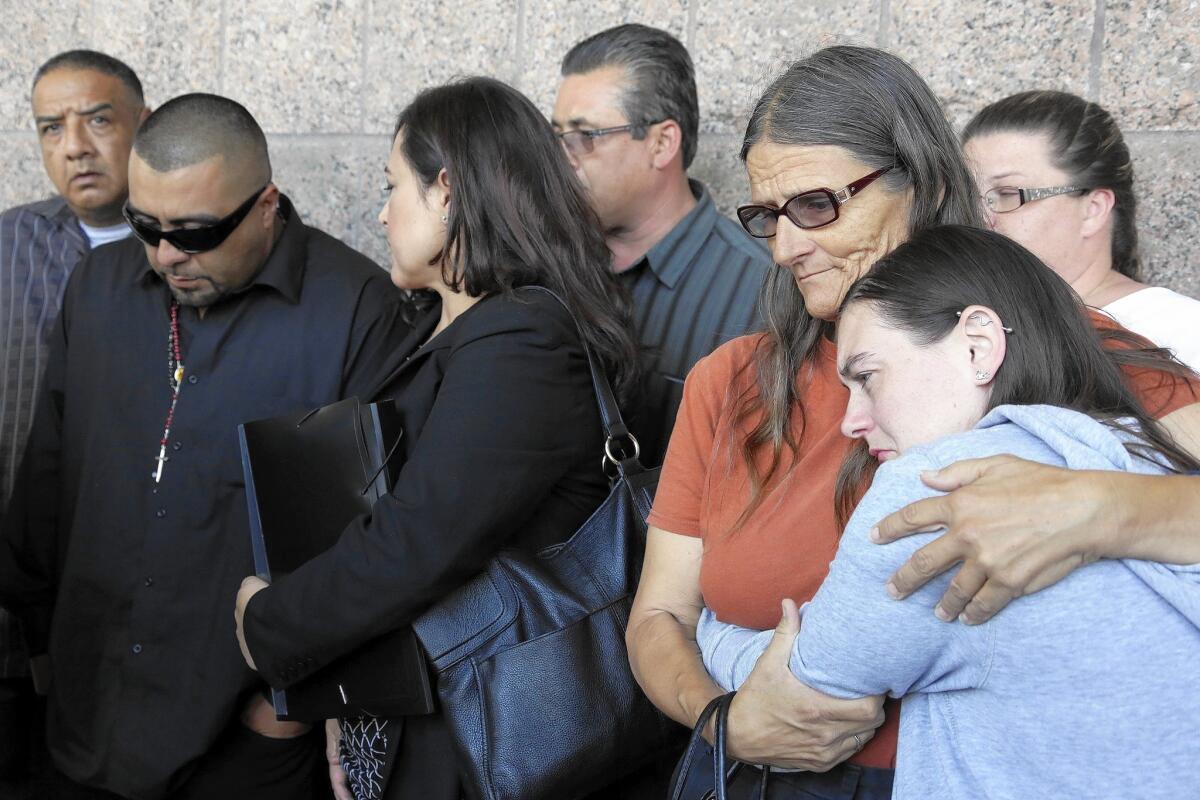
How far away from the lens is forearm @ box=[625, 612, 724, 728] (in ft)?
6.17

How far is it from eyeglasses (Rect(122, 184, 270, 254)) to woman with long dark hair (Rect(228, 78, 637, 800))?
60 centimetres

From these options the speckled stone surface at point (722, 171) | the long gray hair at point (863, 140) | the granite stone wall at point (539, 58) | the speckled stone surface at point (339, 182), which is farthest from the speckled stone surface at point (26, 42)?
the long gray hair at point (863, 140)

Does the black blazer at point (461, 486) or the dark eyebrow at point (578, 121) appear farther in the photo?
the dark eyebrow at point (578, 121)

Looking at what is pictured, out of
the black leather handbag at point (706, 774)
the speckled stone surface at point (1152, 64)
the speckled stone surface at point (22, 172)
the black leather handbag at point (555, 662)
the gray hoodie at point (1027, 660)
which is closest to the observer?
the gray hoodie at point (1027, 660)

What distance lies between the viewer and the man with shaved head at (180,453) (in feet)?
9.60

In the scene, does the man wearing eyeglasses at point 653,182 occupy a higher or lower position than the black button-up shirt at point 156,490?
higher

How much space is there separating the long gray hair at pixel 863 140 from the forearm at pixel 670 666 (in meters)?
0.22

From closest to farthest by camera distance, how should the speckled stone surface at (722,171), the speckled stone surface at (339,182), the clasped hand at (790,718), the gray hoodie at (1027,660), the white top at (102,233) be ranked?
the gray hoodie at (1027,660) < the clasped hand at (790,718) < the speckled stone surface at (722,171) < the white top at (102,233) < the speckled stone surface at (339,182)

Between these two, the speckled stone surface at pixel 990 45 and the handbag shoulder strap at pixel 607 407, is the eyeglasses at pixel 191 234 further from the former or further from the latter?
the speckled stone surface at pixel 990 45

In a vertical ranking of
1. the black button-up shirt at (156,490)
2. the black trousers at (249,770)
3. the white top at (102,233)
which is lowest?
the black trousers at (249,770)

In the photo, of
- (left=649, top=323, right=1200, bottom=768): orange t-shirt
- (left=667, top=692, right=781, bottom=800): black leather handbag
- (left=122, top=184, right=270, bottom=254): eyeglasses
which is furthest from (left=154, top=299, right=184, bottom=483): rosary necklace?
(left=667, top=692, right=781, bottom=800): black leather handbag

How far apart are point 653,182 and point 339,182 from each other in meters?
1.52

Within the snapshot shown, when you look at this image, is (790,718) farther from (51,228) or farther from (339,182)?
(339,182)

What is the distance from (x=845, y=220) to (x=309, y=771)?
1.91 m
